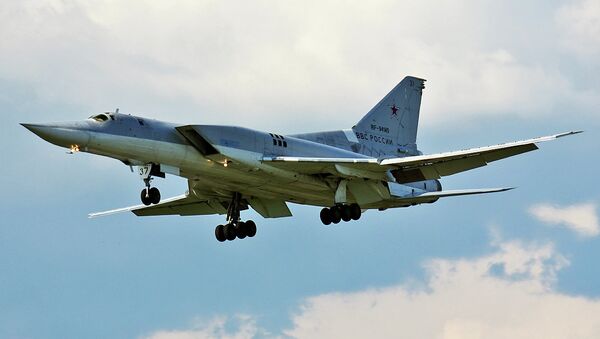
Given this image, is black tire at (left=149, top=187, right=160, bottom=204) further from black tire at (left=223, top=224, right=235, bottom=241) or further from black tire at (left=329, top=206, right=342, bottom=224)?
black tire at (left=329, top=206, right=342, bottom=224)

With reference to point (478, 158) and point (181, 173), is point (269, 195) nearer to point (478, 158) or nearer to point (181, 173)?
point (181, 173)

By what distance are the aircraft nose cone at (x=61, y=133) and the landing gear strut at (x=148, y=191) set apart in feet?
9.59

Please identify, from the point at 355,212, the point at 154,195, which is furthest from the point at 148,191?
the point at 355,212

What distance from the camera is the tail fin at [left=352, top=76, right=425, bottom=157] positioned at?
59203 millimetres

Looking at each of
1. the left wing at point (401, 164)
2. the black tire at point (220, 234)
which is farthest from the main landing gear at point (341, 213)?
the black tire at point (220, 234)

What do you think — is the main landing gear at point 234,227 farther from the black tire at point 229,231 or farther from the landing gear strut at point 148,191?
the landing gear strut at point 148,191

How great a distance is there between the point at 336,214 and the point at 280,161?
130 inches

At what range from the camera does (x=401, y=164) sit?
52719 mm

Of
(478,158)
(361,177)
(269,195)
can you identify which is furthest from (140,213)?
(478,158)

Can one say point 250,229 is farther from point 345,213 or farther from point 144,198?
point 144,198

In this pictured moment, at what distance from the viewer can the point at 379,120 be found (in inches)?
2359

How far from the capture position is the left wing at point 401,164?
171 feet

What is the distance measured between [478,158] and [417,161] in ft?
7.34

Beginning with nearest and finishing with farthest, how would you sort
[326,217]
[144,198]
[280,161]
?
1. [144,198]
2. [280,161]
3. [326,217]
